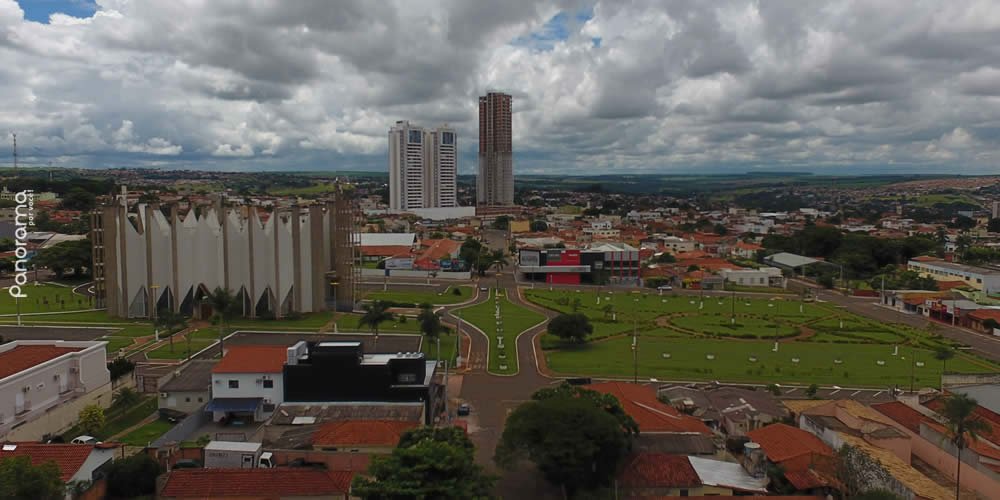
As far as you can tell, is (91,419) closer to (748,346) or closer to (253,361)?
(253,361)

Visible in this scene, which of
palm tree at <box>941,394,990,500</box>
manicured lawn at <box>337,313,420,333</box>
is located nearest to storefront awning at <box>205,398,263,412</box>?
manicured lawn at <box>337,313,420,333</box>

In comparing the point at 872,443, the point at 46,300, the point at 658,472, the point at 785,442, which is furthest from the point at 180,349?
the point at 872,443

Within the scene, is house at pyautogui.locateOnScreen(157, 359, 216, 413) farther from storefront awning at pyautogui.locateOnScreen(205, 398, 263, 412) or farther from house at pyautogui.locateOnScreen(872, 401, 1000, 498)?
house at pyautogui.locateOnScreen(872, 401, 1000, 498)

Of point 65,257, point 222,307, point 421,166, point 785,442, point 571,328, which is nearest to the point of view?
point 785,442

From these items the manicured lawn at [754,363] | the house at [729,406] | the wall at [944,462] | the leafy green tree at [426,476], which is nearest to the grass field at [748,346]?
the manicured lawn at [754,363]

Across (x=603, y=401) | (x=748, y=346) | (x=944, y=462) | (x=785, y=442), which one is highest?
(x=603, y=401)

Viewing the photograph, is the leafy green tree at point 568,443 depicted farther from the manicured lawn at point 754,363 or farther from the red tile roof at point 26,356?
the red tile roof at point 26,356

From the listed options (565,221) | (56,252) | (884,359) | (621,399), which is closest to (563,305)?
(884,359)
